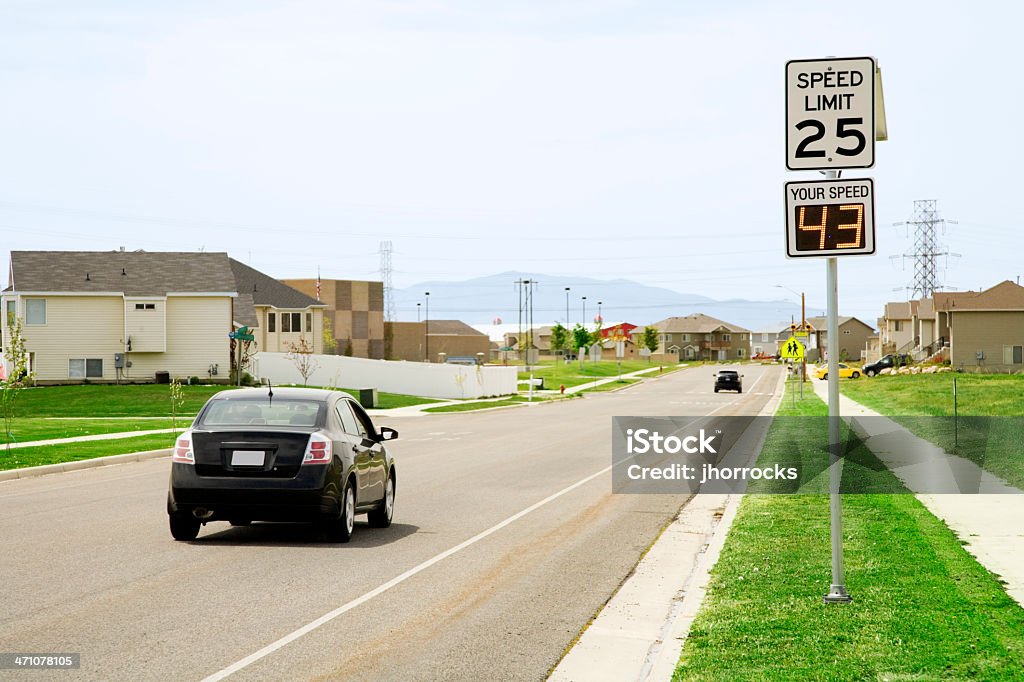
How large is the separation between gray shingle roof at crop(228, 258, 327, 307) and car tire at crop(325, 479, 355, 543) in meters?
70.1

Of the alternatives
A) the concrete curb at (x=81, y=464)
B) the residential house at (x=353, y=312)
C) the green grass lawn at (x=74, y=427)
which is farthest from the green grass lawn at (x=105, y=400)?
the residential house at (x=353, y=312)

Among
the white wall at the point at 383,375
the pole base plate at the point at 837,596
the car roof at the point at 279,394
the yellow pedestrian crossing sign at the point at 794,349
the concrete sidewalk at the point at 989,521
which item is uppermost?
the yellow pedestrian crossing sign at the point at 794,349

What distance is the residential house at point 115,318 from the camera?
189 ft

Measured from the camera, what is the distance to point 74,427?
3419cm

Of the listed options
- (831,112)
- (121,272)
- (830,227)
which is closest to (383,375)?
(121,272)

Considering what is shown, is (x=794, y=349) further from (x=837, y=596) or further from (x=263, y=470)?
(x=837, y=596)

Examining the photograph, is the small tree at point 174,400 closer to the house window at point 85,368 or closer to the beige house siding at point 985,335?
the house window at point 85,368

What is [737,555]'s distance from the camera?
11.2m

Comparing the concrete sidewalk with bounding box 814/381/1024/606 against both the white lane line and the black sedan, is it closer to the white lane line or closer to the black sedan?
the white lane line

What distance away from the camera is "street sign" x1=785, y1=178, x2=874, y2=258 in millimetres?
8500

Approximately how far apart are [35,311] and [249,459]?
164 ft

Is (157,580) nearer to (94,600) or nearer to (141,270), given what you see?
(94,600)

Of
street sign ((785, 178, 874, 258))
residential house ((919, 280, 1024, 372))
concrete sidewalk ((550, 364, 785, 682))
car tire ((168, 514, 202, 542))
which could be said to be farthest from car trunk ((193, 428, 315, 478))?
residential house ((919, 280, 1024, 372))

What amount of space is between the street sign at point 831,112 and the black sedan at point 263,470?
19.7 feet
